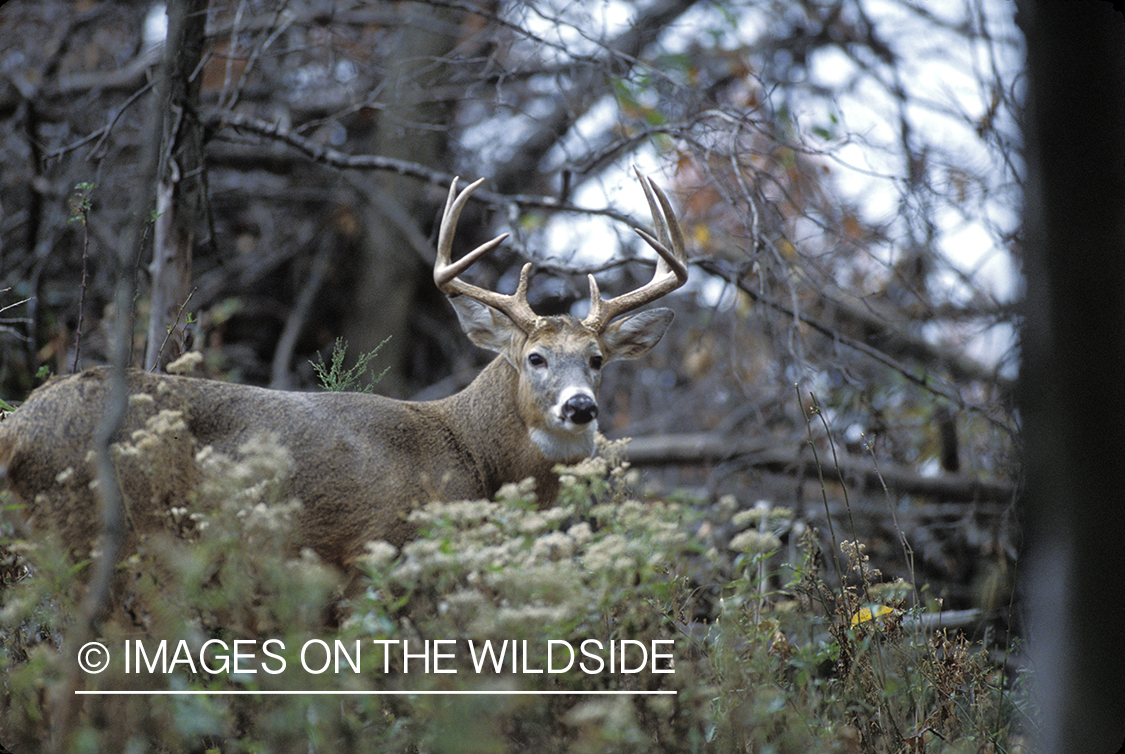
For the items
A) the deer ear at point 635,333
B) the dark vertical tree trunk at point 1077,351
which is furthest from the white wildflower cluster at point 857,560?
the deer ear at point 635,333

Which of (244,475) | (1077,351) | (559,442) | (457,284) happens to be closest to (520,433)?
(559,442)

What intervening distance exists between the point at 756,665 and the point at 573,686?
0.63 metres

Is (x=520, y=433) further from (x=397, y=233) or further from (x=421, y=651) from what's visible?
(x=397, y=233)

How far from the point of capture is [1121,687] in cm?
197

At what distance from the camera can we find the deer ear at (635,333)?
5129 millimetres

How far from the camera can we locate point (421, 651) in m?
2.88

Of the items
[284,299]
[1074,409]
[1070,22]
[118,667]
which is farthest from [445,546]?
[284,299]

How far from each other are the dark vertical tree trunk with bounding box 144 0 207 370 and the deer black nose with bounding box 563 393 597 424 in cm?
210

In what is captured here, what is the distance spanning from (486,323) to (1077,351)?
11.6 ft

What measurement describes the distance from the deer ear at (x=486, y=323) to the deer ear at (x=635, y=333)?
1.68 feet

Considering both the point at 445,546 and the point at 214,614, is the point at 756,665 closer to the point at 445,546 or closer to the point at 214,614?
the point at 445,546

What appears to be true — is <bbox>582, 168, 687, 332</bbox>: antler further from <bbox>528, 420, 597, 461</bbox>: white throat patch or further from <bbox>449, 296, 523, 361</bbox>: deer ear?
<bbox>528, 420, 597, 461</bbox>: white throat patch

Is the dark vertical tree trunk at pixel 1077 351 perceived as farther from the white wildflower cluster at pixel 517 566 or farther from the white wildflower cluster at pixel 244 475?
the white wildflower cluster at pixel 244 475

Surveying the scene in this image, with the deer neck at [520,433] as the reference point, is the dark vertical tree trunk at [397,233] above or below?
above
